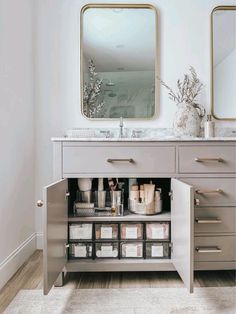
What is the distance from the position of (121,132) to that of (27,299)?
3.89 ft

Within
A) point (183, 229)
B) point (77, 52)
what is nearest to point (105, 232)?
point (183, 229)

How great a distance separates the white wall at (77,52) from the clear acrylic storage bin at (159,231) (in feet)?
2.60

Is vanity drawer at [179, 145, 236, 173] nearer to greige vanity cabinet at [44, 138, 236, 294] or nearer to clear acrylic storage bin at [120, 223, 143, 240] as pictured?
A: greige vanity cabinet at [44, 138, 236, 294]

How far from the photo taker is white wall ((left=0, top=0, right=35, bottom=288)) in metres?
1.77

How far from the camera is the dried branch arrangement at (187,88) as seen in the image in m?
2.23

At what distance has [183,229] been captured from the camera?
4.90 ft

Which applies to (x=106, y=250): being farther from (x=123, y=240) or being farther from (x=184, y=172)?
(x=184, y=172)

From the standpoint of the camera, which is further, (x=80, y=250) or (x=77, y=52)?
(x=77, y=52)

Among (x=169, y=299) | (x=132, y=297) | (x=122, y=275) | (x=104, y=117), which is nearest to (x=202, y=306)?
(x=169, y=299)

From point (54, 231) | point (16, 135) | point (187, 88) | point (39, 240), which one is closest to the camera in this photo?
point (54, 231)

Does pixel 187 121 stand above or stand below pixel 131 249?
above

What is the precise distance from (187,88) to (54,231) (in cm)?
140

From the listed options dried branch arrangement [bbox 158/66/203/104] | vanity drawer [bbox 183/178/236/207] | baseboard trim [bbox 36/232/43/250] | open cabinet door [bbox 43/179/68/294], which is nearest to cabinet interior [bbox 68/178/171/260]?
open cabinet door [bbox 43/179/68/294]

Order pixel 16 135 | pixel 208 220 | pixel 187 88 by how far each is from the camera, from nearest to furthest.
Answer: pixel 208 220 → pixel 16 135 → pixel 187 88
